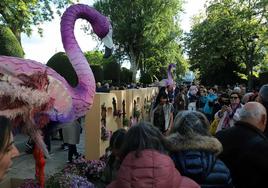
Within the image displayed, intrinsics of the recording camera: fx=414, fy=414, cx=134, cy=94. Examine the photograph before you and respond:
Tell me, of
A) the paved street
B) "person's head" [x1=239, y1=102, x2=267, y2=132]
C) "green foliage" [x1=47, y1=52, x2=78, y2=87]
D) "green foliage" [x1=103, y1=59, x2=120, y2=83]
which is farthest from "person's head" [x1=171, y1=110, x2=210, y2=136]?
"green foliage" [x1=103, y1=59, x2=120, y2=83]

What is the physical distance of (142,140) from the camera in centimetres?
276

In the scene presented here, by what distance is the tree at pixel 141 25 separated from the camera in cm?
4588

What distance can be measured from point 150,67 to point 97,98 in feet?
161

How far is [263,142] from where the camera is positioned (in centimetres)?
377

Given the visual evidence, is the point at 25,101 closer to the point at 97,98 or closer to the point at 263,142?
the point at 263,142

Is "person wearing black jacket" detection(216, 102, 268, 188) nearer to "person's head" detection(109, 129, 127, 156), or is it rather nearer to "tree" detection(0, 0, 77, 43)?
"person's head" detection(109, 129, 127, 156)

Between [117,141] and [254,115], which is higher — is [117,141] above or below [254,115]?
below

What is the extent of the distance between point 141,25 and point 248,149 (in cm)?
4320

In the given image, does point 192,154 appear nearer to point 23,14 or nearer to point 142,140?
point 142,140

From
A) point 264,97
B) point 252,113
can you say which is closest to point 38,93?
point 252,113

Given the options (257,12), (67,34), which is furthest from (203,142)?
(257,12)

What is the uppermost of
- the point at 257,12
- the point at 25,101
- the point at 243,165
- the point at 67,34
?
the point at 257,12

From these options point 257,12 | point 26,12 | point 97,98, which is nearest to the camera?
point 97,98

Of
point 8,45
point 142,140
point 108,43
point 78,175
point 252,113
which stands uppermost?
point 8,45
